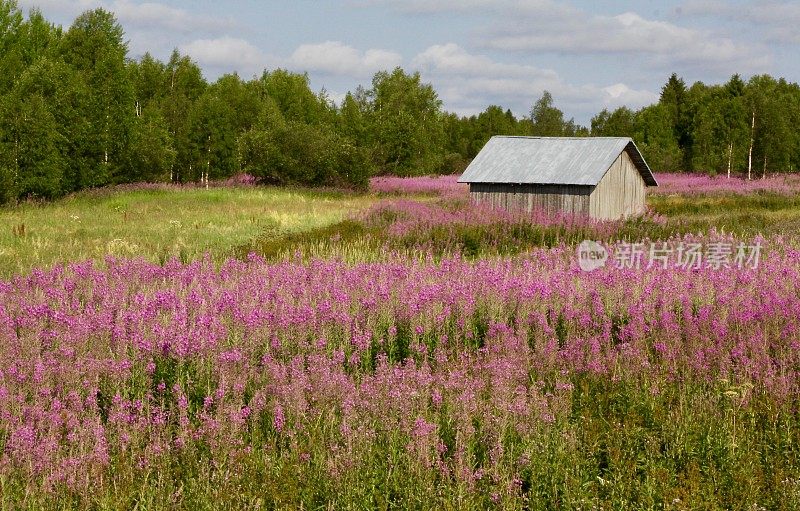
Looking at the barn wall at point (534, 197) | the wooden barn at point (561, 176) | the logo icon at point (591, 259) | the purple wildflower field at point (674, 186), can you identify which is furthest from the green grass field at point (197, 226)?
the purple wildflower field at point (674, 186)

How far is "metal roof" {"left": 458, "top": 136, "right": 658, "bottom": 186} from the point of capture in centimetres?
2389

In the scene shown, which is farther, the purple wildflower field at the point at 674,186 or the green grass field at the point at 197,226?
the purple wildflower field at the point at 674,186

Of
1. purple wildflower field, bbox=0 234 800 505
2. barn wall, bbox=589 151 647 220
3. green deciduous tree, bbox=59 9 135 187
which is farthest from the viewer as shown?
green deciduous tree, bbox=59 9 135 187

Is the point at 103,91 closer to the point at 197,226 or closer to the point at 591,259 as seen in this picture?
the point at 197,226

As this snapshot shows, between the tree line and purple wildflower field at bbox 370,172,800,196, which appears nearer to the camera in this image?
the tree line

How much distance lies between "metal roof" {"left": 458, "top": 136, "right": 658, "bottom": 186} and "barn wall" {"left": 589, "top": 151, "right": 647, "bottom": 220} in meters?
0.48

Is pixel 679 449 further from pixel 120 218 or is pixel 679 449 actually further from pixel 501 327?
pixel 120 218

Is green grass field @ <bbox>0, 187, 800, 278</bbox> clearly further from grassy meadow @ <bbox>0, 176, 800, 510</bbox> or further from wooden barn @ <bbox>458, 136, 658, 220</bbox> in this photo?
grassy meadow @ <bbox>0, 176, 800, 510</bbox>

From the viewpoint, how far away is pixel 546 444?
475cm

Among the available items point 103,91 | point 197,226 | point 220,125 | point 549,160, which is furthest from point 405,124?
point 197,226

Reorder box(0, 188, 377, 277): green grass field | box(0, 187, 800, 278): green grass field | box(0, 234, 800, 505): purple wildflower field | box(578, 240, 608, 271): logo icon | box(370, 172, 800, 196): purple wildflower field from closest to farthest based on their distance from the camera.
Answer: box(0, 234, 800, 505): purple wildflower field, box(578, 240, 608, 271): logo icon, box(0, 188, 377, 277): green grass field, box(0, 187, 800, 278): green grass field, box(370, 172, 800, 196): purple wildflower field

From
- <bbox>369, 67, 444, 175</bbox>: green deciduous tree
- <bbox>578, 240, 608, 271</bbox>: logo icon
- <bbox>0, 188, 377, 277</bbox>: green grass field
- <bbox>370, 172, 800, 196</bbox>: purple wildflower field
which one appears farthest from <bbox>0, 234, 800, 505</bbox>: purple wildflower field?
<bbox>369, 67, 444, 175</bbox>: green deciduous tree

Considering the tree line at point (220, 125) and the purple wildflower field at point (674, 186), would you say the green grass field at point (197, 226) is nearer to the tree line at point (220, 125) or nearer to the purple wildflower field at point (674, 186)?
the tree line at point (220, 125)

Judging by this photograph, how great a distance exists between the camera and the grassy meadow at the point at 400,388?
4.45 meters
